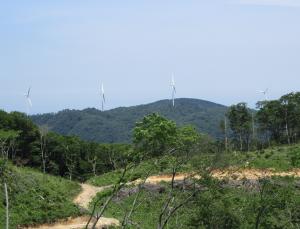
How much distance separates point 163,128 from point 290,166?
19446 millimetres

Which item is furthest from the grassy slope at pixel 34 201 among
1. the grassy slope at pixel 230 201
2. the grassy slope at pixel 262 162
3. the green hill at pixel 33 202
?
the grassy slope at pixel 262 162

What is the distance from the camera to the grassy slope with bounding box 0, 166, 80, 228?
37000 millimetres

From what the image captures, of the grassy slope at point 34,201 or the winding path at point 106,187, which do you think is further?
the winding path at point 106,187

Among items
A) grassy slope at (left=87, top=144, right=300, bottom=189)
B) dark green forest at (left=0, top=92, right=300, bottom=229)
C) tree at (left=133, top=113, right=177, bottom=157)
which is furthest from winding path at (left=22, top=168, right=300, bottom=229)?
tree at (left=133, top=113, right=177, bottom=157)

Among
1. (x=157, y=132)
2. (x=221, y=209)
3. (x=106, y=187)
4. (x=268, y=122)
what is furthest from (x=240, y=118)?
(x=221, y=209)

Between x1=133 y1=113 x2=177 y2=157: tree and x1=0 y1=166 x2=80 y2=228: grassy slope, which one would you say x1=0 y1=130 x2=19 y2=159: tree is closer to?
x1=0 y1=166 x2=80 y2=228: grassy slope

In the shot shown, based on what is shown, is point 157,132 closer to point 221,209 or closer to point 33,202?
point 33,202

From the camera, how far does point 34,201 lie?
40.0 meters

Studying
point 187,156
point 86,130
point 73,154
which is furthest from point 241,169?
point 86,130

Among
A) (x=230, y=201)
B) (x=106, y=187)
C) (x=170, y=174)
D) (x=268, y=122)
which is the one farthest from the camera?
(x=268, y=122)

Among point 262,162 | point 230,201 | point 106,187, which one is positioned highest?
point 262,162

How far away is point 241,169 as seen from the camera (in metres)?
45.9

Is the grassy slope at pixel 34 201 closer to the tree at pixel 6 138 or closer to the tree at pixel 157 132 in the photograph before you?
the tree at pixel 6 138

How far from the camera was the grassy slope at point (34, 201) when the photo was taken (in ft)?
121
